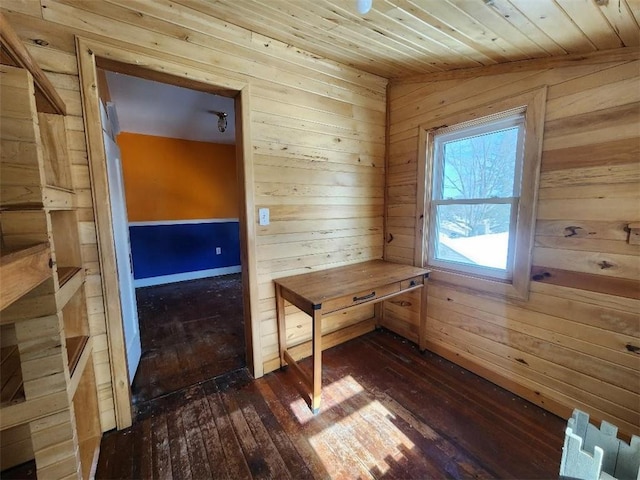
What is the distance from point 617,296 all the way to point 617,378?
0.45m

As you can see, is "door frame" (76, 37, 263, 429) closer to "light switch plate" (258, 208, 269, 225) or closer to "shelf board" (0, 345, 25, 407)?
"light switch plate" (258, 208, 269, 225)

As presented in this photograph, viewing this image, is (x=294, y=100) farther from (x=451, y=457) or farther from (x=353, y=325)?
(x=451, y=457)

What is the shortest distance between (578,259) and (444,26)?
1.49 meters

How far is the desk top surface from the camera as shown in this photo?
5.59ft

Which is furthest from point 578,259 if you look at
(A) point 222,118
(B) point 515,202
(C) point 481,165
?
(A) point 222,118

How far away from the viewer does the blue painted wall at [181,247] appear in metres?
4.21

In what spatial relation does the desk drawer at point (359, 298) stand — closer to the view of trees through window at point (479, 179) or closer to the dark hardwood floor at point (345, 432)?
the dark hardwood floor at point (345, 432)

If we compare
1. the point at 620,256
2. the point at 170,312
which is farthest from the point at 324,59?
the point at 170,312

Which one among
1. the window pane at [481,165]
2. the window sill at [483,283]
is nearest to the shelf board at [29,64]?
the window pane at [481,165]

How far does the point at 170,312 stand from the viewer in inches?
127

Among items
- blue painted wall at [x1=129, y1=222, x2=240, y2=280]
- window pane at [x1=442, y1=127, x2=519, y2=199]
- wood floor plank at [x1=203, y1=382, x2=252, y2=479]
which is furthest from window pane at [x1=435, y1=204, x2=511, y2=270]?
blue painted wall at [x1=129, y1=222, x2=240, y2=280]

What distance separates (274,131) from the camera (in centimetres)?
190

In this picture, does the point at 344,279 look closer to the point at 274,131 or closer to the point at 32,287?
the point at 274,131

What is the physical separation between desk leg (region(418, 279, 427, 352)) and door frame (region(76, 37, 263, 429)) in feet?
4.71
